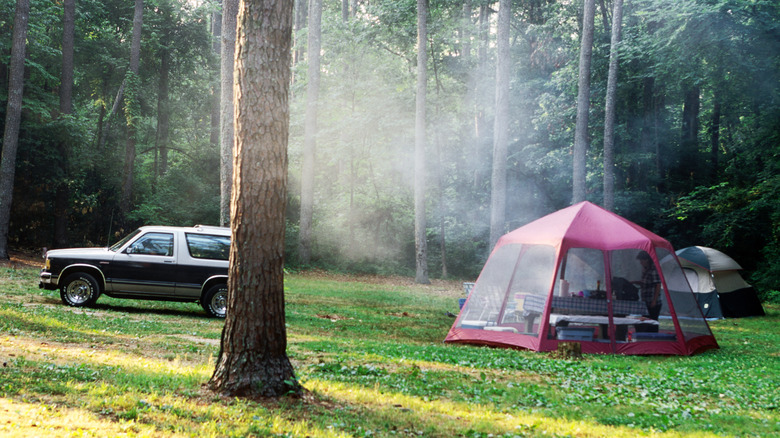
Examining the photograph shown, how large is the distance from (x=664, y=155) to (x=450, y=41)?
11743 mm

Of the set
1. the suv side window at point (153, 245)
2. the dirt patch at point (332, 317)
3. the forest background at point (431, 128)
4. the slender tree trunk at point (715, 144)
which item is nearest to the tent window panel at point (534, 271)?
the dirt patch at point (332, 317)

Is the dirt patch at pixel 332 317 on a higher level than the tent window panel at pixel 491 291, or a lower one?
lower

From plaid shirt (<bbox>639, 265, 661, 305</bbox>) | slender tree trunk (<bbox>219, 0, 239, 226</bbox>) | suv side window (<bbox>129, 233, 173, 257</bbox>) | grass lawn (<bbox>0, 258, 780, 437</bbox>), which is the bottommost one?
grass lawn (<bbox>0, 258, 780, 437</bbox>)

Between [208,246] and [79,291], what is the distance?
2592 millimetres

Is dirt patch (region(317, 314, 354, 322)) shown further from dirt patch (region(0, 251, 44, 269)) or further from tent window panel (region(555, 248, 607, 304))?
dirt patch (region(0, 251, 44, 269))

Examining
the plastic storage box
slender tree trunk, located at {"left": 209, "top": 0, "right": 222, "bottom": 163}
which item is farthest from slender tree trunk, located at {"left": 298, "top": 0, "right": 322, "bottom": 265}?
the plastic storage box

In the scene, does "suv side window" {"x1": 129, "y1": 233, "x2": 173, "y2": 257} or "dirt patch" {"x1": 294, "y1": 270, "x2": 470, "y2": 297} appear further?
"dirt patch" {"x1": 294, "y1": 270, "x2": 470, "y2": 297}

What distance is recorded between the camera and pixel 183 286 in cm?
1244

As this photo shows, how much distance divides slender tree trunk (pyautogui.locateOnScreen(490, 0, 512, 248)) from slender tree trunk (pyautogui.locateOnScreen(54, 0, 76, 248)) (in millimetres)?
15998

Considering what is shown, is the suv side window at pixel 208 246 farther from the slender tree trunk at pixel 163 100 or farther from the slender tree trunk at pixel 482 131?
the slender tree trunk at pixel 482 131

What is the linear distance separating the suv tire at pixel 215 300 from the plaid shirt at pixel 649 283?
8.07 metres

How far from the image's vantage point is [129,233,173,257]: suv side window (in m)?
12.4

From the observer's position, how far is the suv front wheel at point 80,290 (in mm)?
12195

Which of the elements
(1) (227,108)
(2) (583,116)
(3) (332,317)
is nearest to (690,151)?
(2) (583,116)
